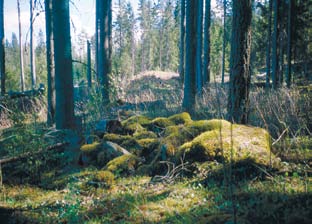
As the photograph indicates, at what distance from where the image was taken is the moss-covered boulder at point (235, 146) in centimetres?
409

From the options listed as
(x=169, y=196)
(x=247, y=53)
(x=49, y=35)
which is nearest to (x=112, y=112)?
(x=49, y=35)

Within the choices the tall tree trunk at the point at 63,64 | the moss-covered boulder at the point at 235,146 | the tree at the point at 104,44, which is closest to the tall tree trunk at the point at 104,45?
the tree at the point at 104,44

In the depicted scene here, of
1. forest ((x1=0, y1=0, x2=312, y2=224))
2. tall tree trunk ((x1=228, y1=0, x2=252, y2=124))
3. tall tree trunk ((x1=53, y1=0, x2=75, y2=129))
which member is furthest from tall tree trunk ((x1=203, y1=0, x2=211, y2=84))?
tall tree trunk ((x1=53, y1=0, x2=75, y2=129))

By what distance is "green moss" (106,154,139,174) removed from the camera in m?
4.96

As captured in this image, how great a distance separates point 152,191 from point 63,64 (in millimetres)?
3660

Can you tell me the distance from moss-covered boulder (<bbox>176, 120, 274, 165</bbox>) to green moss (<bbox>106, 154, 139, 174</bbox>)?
2.94 feet

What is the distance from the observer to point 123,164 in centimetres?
506

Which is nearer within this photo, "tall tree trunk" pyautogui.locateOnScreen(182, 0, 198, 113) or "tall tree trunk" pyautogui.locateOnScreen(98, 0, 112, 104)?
"tall tree trunk" pyautogui.locateOnScreen(182, 0, 198, 113)

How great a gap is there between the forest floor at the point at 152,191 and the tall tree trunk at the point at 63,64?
852 mm

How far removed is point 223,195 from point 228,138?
127 cm

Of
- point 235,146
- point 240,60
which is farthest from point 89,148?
point 240,60

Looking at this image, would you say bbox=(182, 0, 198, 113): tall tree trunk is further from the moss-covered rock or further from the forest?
the moss-covered rock

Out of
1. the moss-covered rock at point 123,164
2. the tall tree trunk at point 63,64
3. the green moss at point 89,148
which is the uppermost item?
the tall tree trunk at point 63,64

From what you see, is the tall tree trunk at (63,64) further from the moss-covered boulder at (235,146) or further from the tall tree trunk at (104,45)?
the tall tree trunk at (104,45)
